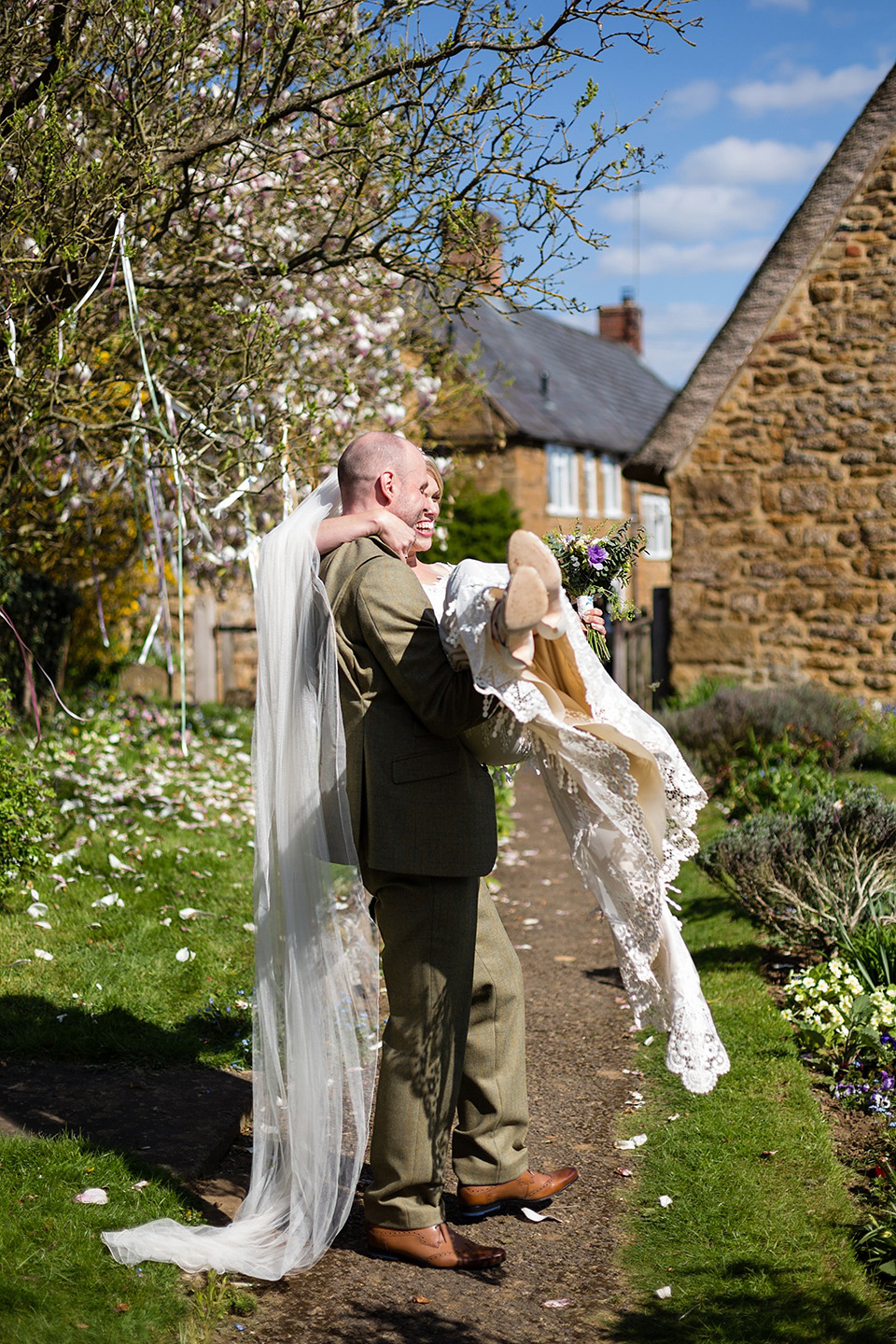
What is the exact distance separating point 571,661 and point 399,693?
17.7 inches

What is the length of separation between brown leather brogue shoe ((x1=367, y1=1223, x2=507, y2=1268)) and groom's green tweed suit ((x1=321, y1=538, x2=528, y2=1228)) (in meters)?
0.03

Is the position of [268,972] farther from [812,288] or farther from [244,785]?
[812,288]

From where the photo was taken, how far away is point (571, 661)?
9.52 feet

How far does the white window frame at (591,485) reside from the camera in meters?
25.1

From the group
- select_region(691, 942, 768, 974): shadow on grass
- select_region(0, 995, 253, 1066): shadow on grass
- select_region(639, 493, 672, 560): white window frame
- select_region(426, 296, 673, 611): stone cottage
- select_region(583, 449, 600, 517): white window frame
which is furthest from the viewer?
→ select_region(639, 493, 672, 560): white window frame

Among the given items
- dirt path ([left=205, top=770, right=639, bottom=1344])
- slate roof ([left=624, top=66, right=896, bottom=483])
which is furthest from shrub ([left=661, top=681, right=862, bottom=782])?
dirt path ([left=205, top=770, right=639, bottom=1344])

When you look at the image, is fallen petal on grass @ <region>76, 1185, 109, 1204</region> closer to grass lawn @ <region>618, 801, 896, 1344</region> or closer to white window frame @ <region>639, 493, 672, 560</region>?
grass lawn @ <region>618, 801, 896, 1344</region>

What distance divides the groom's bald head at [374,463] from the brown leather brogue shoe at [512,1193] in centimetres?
197

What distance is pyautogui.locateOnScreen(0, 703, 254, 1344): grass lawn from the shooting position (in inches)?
111

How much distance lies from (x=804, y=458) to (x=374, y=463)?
7769 mm

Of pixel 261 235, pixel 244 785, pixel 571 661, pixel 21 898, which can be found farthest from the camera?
pixel 244 785

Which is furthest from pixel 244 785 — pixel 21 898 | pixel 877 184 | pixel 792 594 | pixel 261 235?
pixel 877 184

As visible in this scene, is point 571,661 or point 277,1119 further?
point 277,1119

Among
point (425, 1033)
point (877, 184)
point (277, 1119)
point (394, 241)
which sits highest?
point (877, 184)
